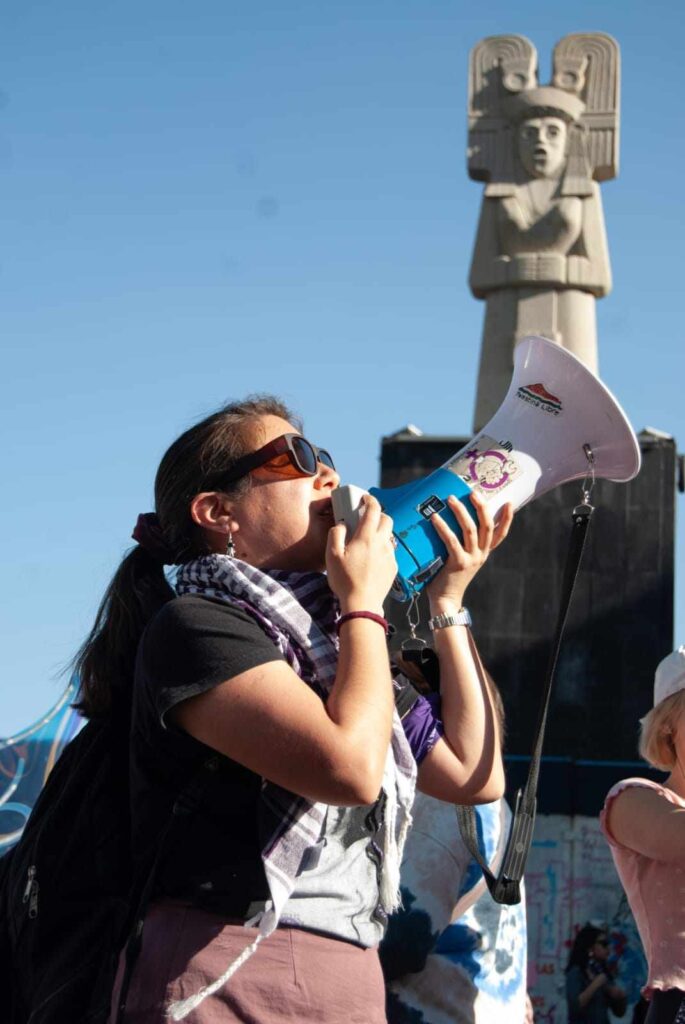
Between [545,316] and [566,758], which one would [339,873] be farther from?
[545,316]

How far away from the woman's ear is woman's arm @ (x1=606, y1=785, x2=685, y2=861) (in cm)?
129

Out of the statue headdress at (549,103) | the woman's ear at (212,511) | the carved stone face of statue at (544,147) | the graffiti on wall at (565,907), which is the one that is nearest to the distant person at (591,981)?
the graffiti on wall at (565,907)

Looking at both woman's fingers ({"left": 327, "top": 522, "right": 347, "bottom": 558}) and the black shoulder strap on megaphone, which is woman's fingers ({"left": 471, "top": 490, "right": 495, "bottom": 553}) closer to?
the black shoulder strap on megaphone

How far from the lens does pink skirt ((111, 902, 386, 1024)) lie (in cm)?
212

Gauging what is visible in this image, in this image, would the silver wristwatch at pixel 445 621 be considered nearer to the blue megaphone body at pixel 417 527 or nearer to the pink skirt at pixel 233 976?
the blue megaphone body at pixel 417 527

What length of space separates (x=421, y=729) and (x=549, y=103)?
41.8 feet

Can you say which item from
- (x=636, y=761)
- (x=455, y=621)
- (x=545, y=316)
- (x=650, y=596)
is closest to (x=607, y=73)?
(x=545, y=316)

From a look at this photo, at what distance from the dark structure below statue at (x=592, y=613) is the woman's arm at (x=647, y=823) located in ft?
30.2

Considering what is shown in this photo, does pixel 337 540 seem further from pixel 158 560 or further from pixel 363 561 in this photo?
pixel 158 560

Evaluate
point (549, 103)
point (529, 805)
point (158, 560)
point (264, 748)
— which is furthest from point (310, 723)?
point (549, 103)

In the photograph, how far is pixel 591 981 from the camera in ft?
36.9

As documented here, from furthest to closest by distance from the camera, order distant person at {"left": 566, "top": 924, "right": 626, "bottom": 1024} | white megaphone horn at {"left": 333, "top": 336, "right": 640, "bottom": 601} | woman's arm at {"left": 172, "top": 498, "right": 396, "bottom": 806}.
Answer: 1. distant person at {"left": 566, "top": 924, "right": 626, "bottom": 1024}
2. white megaphone horn at {"left": 333, "top": 336, "right": 640, "bottom": 601}
3. woman's arm at {"left": 172, "top": 498, "right": 396, "bottom": 806}

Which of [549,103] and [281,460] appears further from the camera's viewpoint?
[549,103]

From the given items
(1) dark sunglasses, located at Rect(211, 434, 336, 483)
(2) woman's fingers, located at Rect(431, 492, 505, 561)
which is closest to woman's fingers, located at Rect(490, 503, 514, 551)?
(2) woman's fingers, located at Rect(431, 492, 505, 561)
